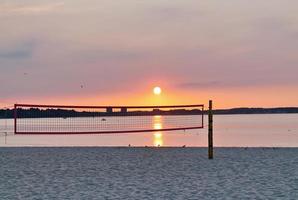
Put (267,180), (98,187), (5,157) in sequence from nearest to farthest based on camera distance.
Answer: (98,187), (267,180), (5,157)

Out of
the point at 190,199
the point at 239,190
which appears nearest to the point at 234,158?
the point at 239,190

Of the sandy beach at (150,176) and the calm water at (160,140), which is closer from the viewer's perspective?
the sandy beach at (150,176)

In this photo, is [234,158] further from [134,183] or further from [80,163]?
[134,183]

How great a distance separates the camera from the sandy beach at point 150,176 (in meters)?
8.71

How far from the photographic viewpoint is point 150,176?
35.7 feet

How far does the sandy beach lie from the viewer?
8.71m

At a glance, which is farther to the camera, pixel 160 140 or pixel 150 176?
pixel 160 140

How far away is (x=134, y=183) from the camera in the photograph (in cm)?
986

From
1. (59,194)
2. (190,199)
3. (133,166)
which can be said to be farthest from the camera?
(133,166)

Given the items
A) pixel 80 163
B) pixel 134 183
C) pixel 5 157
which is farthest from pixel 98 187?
pixel 5 157

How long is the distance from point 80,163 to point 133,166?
1.54 meters

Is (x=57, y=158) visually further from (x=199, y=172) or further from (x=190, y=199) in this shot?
(x=190, y=199)

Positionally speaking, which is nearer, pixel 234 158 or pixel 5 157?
pixel 234 158

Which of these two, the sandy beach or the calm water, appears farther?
the calm water
